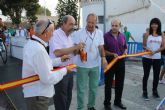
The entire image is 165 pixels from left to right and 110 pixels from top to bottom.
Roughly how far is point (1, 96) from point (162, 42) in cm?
370

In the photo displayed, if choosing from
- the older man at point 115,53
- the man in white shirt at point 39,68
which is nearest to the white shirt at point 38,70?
the man in white shirt at point 39,68

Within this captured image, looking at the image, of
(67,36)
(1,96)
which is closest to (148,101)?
(67,36)

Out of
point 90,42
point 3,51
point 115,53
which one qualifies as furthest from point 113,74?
point 3,51

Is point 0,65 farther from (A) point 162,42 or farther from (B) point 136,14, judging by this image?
(B) point 136,14

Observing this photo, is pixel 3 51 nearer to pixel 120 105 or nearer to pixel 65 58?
pixel 120 105

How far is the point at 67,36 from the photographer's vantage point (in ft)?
14.0

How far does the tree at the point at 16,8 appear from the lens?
36.4 meters

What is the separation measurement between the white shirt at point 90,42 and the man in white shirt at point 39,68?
1.56 m

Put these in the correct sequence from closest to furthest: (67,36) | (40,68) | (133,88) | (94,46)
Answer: (40,68) < (67,36) < (94,46) < (133,88)

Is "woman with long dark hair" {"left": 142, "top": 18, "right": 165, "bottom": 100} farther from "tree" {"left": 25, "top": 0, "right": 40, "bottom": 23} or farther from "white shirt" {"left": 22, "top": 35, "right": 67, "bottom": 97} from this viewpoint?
"tree" {"left": 25, "top": 0, "right": 40, "bottom": 23}

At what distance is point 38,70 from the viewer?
3053 mm

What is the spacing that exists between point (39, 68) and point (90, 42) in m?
1.99

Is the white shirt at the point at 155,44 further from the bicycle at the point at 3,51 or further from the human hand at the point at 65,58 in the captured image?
the bicycle at the point at 3,51

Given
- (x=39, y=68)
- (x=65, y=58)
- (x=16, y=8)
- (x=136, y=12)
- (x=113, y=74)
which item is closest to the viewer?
(x=39, y=68)
